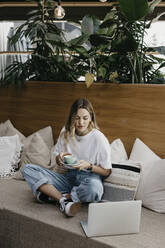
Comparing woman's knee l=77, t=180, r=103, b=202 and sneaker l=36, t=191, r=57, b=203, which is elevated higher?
woman's knee l=77, t=180, r=103, b=202

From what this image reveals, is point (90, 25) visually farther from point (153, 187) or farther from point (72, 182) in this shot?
point (153, 187)

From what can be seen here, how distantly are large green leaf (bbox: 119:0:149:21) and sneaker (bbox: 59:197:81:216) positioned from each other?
56.8 inches

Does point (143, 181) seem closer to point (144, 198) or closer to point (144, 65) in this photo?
point (144, 198)

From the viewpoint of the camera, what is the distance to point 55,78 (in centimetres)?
331

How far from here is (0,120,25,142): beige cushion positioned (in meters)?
3.28

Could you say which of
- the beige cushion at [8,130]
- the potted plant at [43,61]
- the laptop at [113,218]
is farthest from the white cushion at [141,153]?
the beige cushion at [8,130]

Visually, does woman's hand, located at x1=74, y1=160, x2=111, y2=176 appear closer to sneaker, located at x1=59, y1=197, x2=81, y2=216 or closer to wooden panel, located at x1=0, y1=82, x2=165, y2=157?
sneaker, located at x1=59, y1=197, x2=81, y2=216

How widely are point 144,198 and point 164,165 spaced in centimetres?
26

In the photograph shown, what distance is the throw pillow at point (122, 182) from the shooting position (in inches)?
86.0

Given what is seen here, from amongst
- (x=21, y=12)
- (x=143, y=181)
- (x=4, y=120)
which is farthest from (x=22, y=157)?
(x=21, y=12)

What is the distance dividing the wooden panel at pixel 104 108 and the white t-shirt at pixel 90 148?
1.61 ft

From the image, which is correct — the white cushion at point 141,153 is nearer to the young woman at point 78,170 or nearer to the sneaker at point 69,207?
the young woman at point 78,170

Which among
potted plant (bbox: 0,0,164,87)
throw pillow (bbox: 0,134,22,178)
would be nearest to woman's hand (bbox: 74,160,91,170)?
potted plant (bbox: 0,0,164,87)

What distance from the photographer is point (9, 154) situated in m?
2.97
